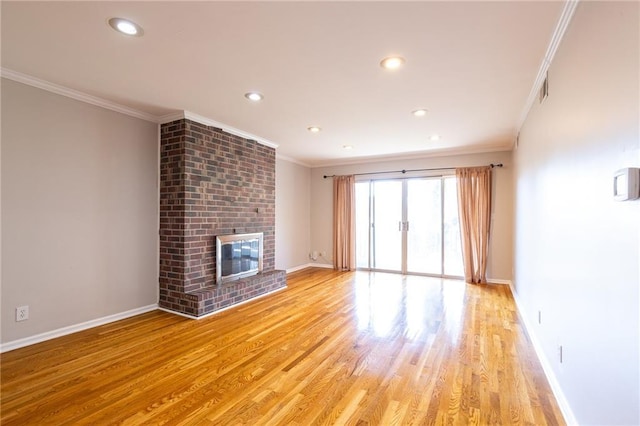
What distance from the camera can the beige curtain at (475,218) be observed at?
4953 mm

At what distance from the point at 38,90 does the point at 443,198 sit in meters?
5.67

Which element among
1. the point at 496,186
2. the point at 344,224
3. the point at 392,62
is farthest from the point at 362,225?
the point at 392,62

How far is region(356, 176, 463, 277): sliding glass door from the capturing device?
537cm

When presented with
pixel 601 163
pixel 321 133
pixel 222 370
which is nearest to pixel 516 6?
pixel 601 163

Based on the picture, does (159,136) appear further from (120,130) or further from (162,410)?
(162,410)

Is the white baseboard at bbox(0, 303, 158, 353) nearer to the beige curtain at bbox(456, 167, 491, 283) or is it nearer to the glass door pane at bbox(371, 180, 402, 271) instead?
the glass door pane at bbox(371, 180, 402, 271)

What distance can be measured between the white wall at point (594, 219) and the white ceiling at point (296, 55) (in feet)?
1.51

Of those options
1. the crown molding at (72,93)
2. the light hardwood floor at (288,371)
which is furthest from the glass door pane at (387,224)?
the crown molding at (72,93)

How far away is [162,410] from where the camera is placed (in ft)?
5.73

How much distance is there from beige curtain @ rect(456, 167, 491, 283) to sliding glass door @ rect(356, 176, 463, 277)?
217 mm

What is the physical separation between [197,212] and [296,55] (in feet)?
7.41

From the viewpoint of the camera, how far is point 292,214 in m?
6.14

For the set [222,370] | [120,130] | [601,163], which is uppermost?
[120,130]

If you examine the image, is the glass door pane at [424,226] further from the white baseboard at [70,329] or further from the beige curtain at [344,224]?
the white baseboard at [70,329]
